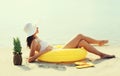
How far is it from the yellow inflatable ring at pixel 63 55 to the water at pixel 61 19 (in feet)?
4.77

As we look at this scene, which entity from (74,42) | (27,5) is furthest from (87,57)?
(27,5)

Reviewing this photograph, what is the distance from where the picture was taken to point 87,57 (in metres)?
4.88

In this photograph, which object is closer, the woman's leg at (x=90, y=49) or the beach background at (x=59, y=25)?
the beach background at (x=59, y=25)

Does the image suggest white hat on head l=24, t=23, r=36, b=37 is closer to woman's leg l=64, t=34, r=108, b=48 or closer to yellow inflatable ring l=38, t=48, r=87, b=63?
yellow inflatable ring l=38, t=48, r=87, b=63

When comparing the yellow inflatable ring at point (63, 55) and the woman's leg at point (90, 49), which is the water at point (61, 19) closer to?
the woman's leg at point (90, 49)

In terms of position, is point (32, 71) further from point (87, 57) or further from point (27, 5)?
point (27, 5)

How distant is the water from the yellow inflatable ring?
4.77 ft

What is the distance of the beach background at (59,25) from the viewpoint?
423cm

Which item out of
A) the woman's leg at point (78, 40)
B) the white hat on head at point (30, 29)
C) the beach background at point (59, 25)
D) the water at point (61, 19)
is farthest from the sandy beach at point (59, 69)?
the water at point (61, 19)

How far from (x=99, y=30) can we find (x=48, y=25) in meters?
1.23

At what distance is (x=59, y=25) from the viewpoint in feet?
25.4

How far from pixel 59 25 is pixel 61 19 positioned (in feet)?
1.59

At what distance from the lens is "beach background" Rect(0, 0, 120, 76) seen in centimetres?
423

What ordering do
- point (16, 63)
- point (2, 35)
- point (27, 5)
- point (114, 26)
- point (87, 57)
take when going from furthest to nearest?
point (27, 5)
point (114, 26)
point (2, 35)
point (87, 57)
point (16, 63)
